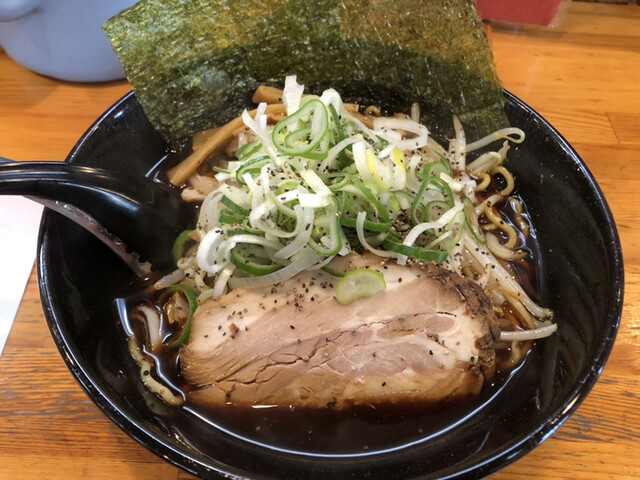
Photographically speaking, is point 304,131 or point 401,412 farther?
point 304,131

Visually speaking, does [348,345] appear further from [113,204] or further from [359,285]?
[113,204]

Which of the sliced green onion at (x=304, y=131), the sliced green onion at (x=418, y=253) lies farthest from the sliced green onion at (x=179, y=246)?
the sliced green onion at (x=418, y=253)

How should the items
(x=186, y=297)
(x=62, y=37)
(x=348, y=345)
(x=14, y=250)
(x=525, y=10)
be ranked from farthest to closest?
(x=525, y=10) < (x=62, y=37) < (x=14, y=250) < (x=186, y=297) < (x=348, y=345)

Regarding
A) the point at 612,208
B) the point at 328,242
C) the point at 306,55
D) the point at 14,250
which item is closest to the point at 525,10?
the point at 612,208

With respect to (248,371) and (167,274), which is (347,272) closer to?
(248,371)

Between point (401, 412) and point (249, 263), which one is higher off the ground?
point (249, 263)
